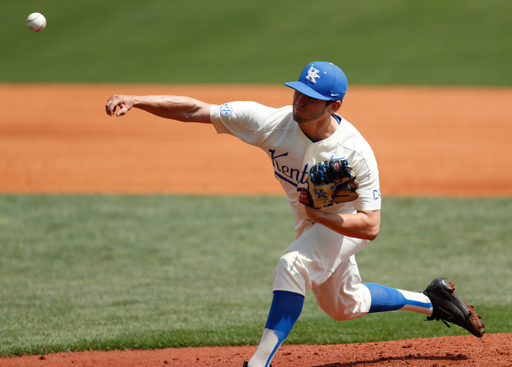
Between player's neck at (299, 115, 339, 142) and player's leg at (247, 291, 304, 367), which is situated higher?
player's neck at (299, 115, 339, 142)

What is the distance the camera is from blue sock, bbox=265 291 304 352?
3676mm

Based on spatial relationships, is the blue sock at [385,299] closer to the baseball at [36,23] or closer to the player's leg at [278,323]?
the player's leg at [278,323]

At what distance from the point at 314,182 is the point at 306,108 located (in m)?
0.51

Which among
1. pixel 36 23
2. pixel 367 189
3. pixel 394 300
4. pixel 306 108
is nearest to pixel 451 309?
pixel 394 300

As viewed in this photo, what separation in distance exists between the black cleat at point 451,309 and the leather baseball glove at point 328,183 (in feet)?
4.80

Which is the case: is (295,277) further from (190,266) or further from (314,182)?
(190,266)

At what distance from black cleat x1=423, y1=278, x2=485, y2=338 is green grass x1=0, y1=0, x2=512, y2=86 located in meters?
19.3

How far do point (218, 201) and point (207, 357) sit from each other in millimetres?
5919

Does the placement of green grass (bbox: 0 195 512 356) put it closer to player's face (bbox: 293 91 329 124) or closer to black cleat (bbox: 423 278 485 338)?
black cleat (bbox: 423 278 485 338)

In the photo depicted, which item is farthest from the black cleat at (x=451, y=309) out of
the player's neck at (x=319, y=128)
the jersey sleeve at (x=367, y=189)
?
the player's neck at (x=319, y=128)

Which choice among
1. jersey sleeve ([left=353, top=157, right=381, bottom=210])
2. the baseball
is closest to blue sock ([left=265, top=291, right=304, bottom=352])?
jersey sleeve ([left=353, top=157, right=381, bottom=210])

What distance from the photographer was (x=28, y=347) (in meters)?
4.93

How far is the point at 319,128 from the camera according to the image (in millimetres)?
3895

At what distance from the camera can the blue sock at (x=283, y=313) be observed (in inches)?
145
